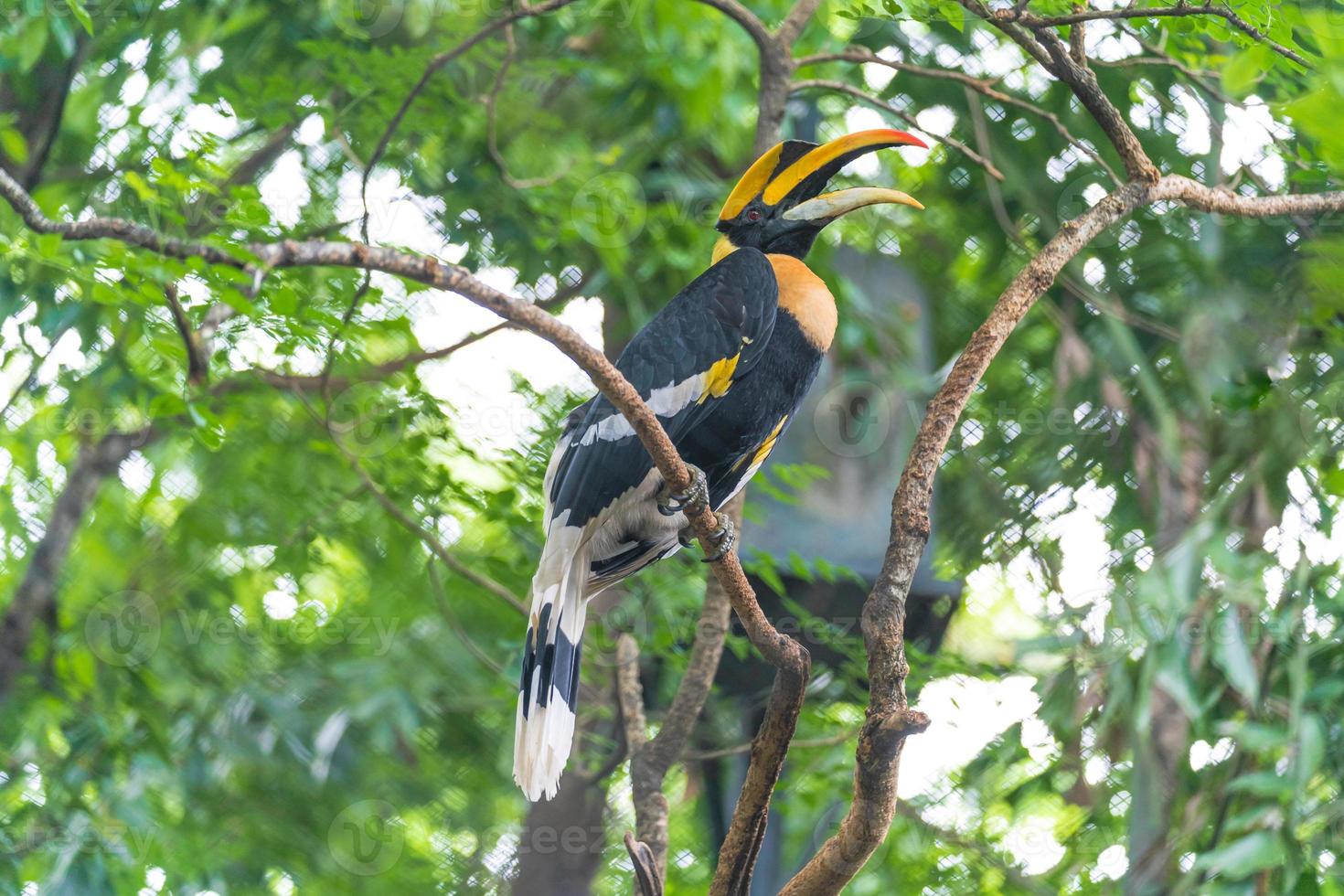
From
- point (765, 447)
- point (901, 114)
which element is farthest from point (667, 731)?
point (901, 114)

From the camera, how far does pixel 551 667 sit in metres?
1.91

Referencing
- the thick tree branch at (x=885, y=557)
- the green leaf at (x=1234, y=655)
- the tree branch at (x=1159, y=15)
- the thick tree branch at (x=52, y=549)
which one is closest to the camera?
the thick tree branch at (x=885, y=557)

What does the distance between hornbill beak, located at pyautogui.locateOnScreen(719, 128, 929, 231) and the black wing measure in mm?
195

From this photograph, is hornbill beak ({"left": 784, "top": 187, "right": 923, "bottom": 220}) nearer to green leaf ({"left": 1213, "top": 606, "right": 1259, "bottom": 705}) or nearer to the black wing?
the black wing

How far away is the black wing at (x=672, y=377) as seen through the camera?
1.95m

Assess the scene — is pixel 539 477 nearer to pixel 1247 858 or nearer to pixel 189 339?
pixel 189 339

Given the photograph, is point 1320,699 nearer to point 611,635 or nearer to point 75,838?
point 611,635

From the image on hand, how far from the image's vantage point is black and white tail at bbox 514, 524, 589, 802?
183 centimetres

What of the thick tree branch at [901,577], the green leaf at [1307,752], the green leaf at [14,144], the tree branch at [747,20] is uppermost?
the green leaf at [14,144]

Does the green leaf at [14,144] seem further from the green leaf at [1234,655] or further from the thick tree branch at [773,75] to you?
the green leaf at [1234,655]

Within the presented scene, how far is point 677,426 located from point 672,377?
74 millimetres

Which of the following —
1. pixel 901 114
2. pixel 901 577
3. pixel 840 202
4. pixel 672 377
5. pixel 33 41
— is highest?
pixel 33 41

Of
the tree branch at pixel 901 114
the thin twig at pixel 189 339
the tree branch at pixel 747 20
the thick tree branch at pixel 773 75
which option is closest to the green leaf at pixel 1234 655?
the tree branch at pixel 901 114

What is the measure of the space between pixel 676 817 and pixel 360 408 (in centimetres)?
175
